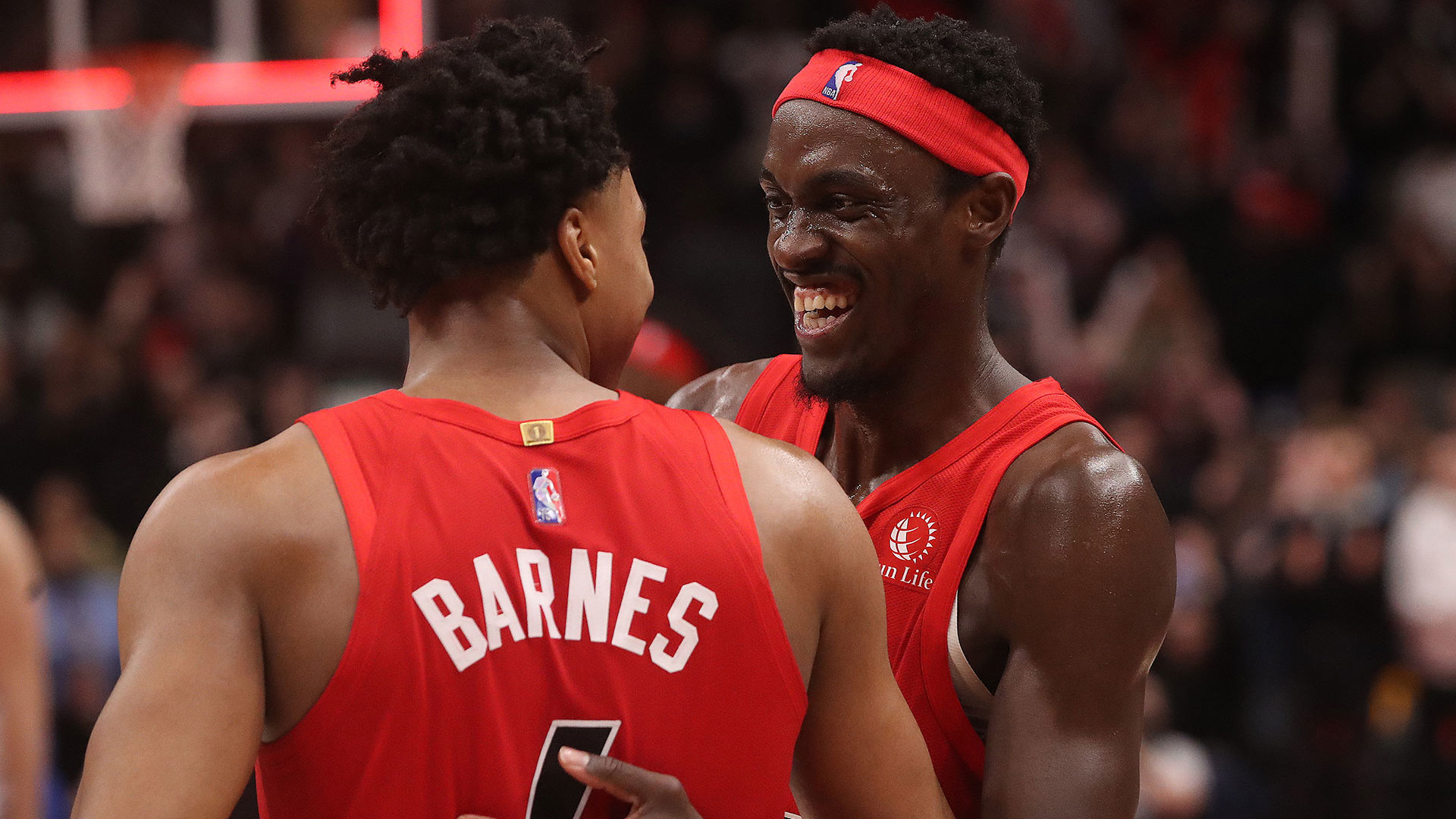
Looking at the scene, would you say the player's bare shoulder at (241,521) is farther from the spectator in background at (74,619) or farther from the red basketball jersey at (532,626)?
the spectator in background at (74,619)

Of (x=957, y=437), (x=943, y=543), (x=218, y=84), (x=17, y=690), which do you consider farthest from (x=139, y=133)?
(x=943, y=543)

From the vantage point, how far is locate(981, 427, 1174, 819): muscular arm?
2.42m

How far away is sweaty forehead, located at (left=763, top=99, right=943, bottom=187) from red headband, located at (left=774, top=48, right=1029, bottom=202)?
2cm

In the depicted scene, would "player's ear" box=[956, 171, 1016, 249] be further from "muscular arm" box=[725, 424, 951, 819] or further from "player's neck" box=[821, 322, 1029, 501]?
"muscular arm" box=[725, 424, 951, 819]

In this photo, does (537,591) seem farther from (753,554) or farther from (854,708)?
(854,708)

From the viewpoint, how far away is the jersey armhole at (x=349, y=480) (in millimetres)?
A: 1828

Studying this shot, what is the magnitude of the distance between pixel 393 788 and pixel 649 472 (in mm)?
480

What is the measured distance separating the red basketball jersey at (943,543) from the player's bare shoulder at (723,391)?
18.7 inches

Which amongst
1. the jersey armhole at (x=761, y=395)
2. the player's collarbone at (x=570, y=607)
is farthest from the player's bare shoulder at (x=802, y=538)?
the jersey armhole at (x=761, y=395)

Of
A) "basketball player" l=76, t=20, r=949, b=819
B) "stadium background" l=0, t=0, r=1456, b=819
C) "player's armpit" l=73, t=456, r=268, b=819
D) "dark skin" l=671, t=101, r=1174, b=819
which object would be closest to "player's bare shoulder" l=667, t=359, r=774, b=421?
"dark skin" l=671, t=101, r=1174, b=819

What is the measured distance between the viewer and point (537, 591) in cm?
187

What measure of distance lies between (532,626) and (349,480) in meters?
0.27

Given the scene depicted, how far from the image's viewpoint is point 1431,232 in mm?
9133

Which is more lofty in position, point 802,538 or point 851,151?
point 851,151
